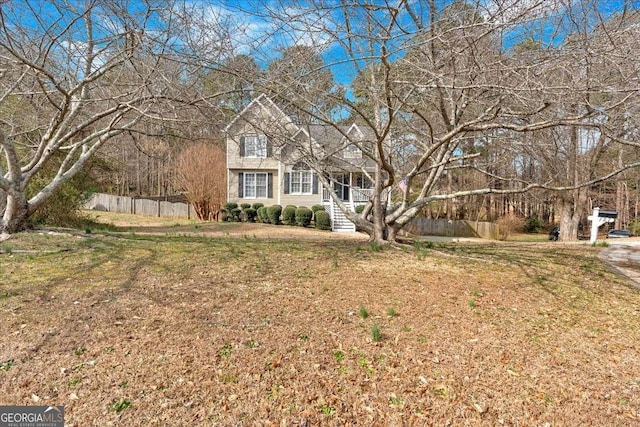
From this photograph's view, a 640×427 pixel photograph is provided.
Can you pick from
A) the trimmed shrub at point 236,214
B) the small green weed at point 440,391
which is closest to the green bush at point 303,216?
the trimmed shrub at point 236,214

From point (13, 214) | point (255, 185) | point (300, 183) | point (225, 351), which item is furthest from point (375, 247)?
point (255, 185)

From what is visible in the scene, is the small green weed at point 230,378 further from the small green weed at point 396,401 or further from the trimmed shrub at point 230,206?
the trimmed shrub at point 230,206

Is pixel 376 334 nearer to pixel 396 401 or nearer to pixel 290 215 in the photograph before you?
pixel 396 401

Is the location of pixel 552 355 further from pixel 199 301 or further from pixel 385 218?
pixel 385 218

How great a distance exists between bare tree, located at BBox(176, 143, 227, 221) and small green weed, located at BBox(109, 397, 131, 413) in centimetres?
1896

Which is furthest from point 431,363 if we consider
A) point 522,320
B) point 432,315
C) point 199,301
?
point 199,301

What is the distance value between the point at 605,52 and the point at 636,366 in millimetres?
2851

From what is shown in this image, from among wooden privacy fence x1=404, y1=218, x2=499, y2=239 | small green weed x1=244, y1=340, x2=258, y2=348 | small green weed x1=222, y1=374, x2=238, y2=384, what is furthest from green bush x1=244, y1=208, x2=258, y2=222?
small green weed x1=222, y1=374, x2=238, y2=384

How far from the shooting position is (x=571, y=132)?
7336mm

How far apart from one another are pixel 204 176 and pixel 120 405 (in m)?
19.1
